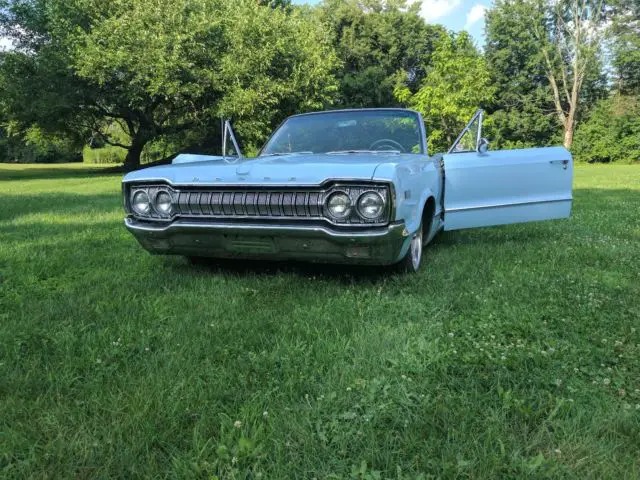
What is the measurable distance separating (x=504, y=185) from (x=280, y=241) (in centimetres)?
251

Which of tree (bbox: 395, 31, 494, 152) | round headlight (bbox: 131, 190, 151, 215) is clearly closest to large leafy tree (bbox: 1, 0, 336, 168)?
tree (bbox: 395, 31, 494, 152)

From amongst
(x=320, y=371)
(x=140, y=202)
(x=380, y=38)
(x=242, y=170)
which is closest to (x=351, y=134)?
(x=242, y=170)

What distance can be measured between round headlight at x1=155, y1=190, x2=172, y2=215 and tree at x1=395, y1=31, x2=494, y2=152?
24.2 m

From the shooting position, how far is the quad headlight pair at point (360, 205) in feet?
10.3

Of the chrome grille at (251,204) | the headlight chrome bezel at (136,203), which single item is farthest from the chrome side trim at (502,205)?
the headlight chrome bezel at (136,203)

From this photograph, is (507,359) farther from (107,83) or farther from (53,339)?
(107,83)

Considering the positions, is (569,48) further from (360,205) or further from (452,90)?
(360,205)

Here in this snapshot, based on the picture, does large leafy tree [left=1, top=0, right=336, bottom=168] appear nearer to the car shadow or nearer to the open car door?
the car shadow

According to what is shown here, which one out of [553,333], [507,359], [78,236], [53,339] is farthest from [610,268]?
[78,236]

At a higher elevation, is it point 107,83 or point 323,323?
point 107,83

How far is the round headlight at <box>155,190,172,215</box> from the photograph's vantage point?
142 inches

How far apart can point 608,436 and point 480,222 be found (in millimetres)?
3056

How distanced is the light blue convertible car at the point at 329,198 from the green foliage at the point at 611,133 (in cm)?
3611

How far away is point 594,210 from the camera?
7.74 m
